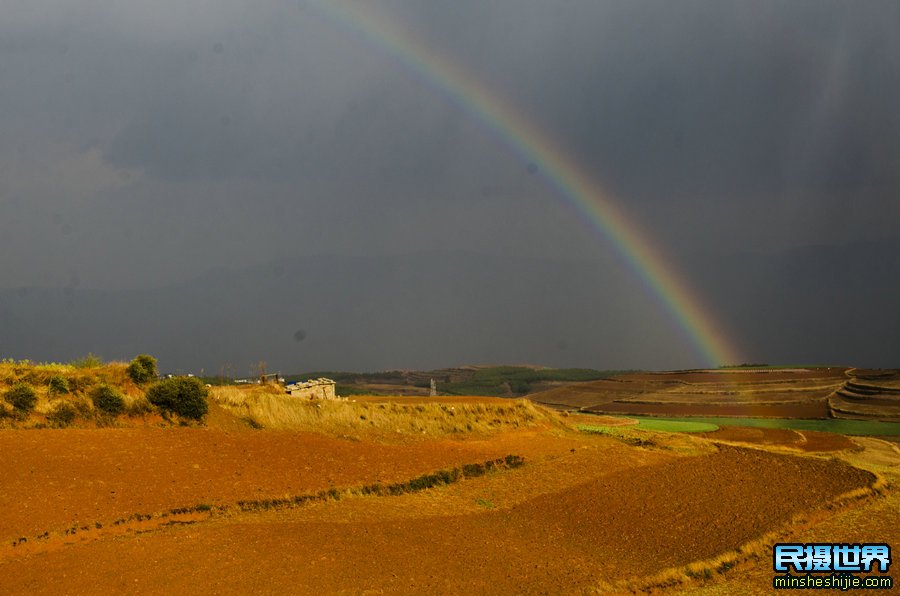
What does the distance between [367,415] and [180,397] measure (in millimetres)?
12514

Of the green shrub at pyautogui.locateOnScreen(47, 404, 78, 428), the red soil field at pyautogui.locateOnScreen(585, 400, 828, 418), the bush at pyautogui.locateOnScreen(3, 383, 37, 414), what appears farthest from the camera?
the red soil field at pyautogui.locateOnScreen(585, 400, 828, 418)

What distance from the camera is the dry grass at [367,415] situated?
122 ft

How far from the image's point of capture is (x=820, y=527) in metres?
20.7

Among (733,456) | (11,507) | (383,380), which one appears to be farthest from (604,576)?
(383,380)

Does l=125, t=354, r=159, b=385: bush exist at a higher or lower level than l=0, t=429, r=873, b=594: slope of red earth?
higher

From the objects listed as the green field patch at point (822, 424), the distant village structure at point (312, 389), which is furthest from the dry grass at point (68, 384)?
the green field patch at point (822, 424)

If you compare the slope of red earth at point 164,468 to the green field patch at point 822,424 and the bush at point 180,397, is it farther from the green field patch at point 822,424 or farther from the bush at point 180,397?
the green field patch at point 822,424

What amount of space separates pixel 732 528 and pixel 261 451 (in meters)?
19.2

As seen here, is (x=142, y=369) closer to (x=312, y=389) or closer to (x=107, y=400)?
(x=107, y=400)

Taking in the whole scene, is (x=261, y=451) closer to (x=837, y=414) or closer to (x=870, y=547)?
(x=870, y=547)

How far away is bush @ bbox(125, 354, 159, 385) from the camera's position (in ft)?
113

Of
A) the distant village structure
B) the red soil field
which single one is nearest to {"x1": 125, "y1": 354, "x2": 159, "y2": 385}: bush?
the distant village structure

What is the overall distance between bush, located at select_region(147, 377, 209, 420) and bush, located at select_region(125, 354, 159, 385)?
3.83 feet

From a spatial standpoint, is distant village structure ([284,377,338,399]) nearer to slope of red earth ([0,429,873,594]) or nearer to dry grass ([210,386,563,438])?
dry grass ([210,386,563,438])
